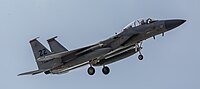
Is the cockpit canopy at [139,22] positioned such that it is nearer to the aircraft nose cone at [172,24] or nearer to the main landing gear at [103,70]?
the aircraft nose cone at [172,24]

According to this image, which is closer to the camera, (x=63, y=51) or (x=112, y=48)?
(x=112, y=48)

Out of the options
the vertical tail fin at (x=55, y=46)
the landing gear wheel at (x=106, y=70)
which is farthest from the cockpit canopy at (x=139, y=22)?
the vertical tail fin at (x=55, y=46)

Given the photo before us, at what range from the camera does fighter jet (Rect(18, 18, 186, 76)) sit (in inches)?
1898

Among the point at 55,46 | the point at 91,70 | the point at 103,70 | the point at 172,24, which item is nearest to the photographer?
the point at 172,24

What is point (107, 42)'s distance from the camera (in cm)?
4991

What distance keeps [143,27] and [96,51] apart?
4.20 m

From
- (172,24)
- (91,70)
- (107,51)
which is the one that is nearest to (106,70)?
(91,70)

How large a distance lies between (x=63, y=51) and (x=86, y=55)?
3.58 meters

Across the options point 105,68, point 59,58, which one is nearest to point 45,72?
point 59,58

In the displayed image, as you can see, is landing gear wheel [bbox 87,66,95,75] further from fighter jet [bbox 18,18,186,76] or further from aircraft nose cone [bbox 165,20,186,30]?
aircraft nose cone [bbox 165,20,186,30]

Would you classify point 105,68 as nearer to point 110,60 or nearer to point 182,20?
point 110,60

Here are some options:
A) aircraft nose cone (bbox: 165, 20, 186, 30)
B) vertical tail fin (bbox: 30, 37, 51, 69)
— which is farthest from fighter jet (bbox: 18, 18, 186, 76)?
vertical tail fin (bbox: 30, 37, 51, 69)

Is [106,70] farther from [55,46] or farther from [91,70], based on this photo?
[55,46]

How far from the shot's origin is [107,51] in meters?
48.8
